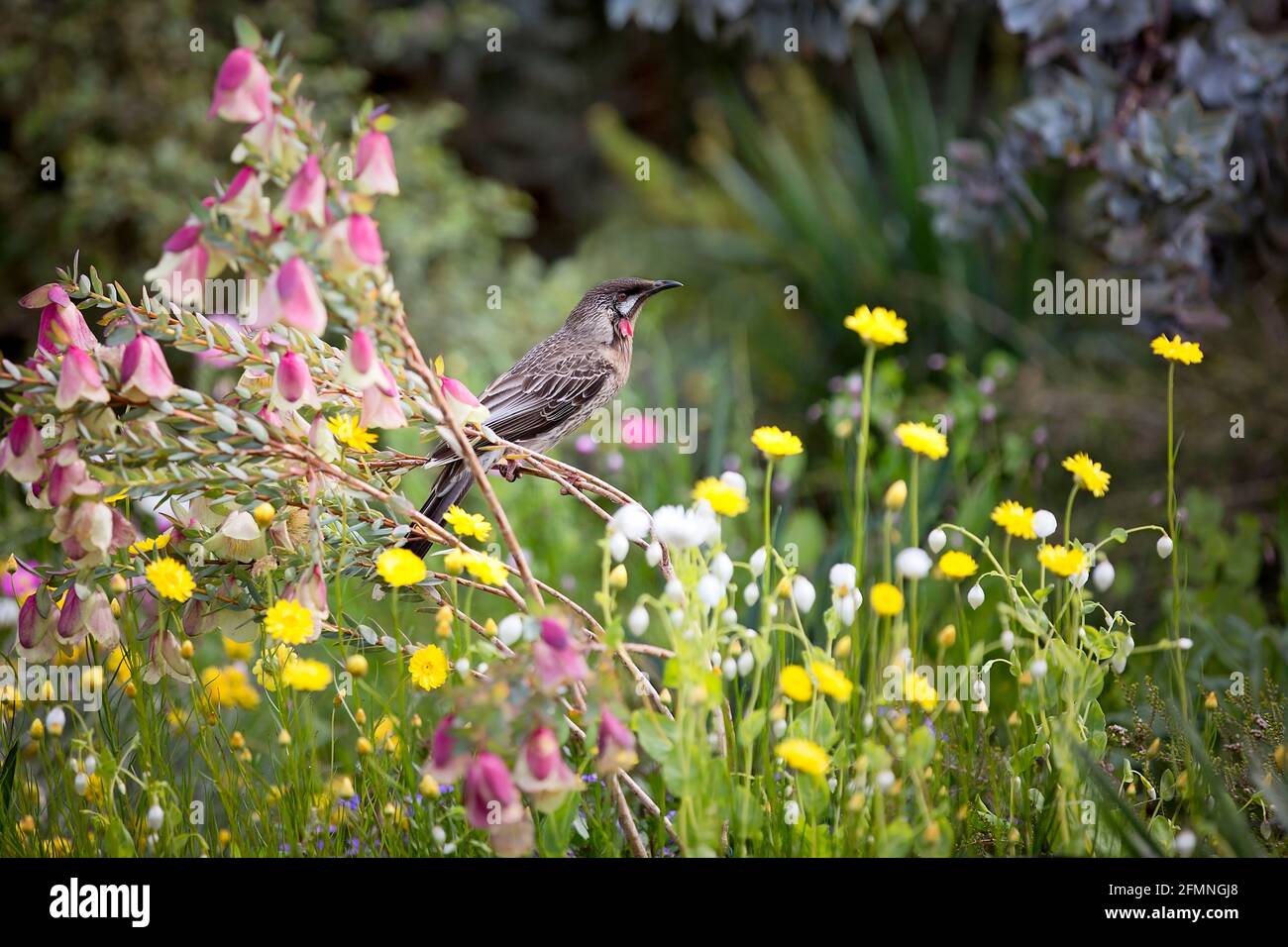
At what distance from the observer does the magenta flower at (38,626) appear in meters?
2.04

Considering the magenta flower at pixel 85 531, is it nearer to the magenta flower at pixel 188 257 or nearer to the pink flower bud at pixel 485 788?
the magenta flower at pixel 188 257

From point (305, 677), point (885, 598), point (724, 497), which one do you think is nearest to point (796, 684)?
point (885, 598)

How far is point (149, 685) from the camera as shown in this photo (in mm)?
2219

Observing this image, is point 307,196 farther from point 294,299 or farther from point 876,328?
point 876,328

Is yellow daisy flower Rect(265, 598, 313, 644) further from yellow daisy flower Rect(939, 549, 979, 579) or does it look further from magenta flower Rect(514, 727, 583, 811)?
yellow daisy flower Rect(939, 549, 979, 579)

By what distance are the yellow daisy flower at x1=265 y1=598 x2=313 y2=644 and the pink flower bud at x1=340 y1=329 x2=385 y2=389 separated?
1.13 ft

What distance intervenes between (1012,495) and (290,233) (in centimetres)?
270

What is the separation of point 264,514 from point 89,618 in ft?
1.04

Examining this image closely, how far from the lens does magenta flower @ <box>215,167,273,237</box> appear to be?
1.69 meters

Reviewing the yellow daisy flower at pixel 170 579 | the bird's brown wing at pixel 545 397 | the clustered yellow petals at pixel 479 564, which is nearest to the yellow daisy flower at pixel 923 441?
the clustered yellow petals at pixel 479 564

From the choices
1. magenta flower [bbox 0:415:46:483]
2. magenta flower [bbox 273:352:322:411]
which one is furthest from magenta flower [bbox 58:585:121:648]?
magenta flower [bbox 273:352:322:411]

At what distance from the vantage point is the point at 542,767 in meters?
1.59

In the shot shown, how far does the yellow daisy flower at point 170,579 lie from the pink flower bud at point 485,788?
2.02ft

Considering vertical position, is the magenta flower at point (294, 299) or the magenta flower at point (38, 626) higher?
the magenta flower at point (294, 299)
